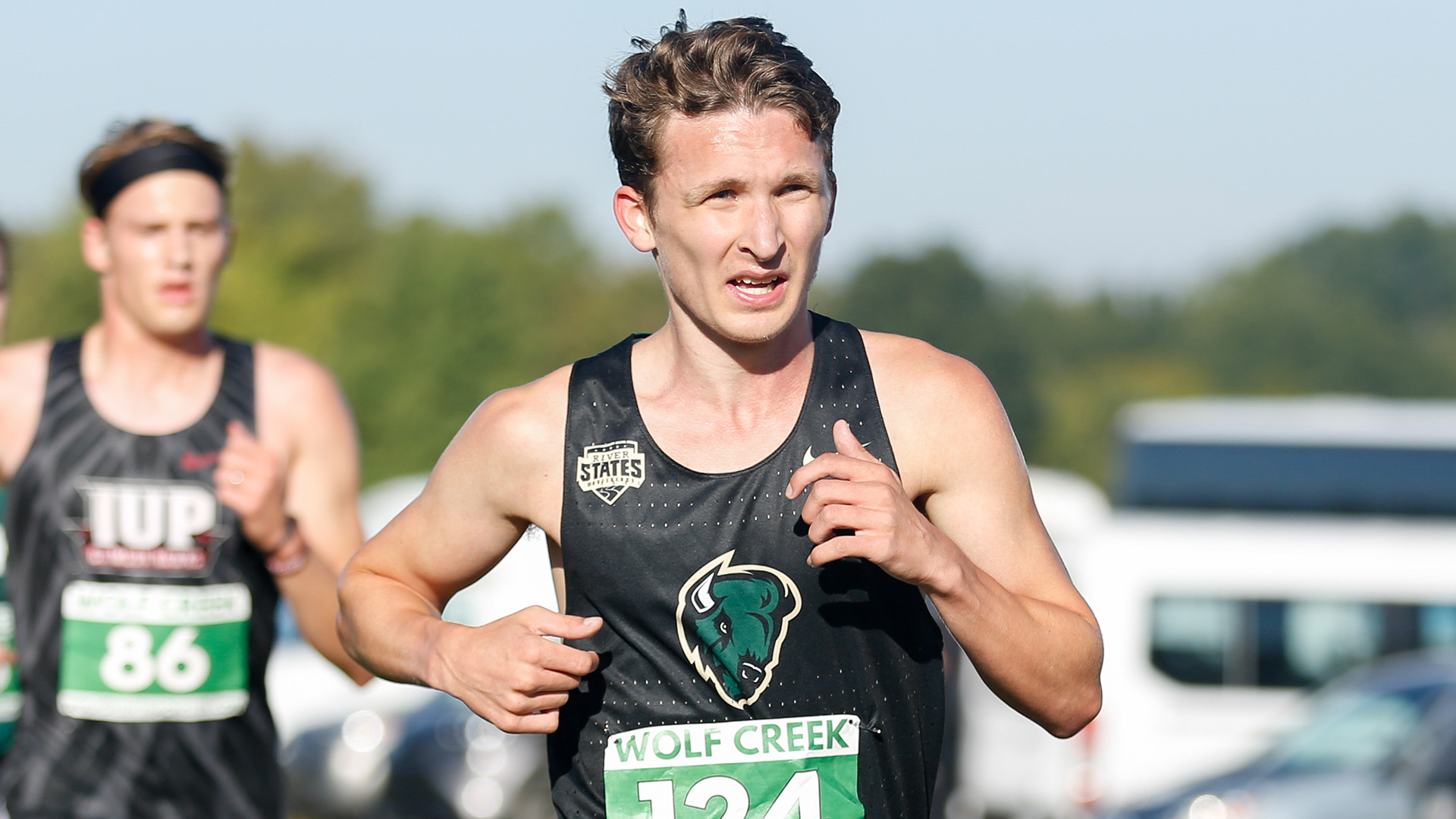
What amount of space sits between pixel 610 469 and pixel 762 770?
581 millimetres

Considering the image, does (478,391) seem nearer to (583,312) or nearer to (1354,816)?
(583,312)

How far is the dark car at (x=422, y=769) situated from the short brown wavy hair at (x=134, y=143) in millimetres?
6601

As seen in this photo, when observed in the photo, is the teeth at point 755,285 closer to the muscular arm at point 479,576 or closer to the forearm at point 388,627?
the muscular arm at point 479,576

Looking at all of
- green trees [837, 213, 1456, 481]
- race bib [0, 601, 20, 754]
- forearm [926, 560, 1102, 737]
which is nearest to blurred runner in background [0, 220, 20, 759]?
race bib [0, 601, 20, 754]

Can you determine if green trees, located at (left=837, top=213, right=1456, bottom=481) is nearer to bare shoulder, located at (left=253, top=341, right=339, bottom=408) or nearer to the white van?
the white van

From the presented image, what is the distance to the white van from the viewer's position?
1400cm

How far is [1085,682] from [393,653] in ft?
3.99

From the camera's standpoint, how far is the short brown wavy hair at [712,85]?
3.07 metres

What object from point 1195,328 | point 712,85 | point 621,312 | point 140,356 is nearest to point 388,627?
point 712,85

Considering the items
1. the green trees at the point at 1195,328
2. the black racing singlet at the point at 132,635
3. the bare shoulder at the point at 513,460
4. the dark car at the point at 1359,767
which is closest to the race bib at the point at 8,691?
the black racing singlet at the point at 132,635

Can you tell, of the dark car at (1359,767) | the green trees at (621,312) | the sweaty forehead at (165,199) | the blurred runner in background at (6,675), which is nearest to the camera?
the sweaty forehead at (165,199)

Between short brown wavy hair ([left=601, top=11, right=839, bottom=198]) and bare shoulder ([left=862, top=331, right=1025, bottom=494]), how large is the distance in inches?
15.9

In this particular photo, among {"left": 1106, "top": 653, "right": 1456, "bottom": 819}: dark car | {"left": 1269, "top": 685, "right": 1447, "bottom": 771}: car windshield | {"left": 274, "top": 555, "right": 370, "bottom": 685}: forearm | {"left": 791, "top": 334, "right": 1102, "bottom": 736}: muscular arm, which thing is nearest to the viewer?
{"left": 791, "top": 334, "right": 1102, "bottom": 736}: muscular arm

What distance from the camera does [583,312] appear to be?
235 ft
